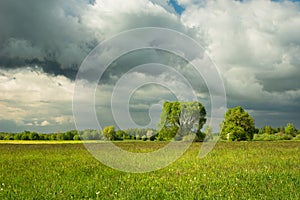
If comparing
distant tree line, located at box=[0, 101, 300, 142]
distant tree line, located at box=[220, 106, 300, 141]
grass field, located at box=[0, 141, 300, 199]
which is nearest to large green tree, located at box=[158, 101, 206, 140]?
distant tree line, located at box=[0, 101, 300, 142]

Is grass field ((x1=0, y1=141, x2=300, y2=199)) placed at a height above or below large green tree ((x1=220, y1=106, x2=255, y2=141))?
below

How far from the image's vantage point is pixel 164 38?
52.0 ft

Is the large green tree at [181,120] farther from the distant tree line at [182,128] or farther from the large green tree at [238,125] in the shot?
the large green tree at [238,125]

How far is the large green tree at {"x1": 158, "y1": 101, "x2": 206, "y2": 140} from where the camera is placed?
57719mm

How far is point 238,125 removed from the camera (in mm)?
74375

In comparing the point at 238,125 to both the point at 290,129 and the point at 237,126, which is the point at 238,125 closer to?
the point at 237,126

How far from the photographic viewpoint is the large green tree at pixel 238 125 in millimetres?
71875

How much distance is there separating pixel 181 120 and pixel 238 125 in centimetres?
2126

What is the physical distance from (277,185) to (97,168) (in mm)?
7172

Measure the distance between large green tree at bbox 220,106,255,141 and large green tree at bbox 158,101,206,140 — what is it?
13.4 meters

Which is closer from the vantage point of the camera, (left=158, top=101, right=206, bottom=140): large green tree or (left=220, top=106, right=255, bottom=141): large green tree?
(left=158, top=101, right=206, bottom=140): large green tree

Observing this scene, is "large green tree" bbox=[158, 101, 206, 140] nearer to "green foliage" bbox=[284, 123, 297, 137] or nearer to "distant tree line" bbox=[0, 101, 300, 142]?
"distant tree line" bbox=[0, 101, 300, 142]

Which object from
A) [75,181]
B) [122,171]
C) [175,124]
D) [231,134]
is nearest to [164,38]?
[122,171]

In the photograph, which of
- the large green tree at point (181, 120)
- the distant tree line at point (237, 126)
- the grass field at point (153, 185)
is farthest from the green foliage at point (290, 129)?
the grass field at point (153, 185)
